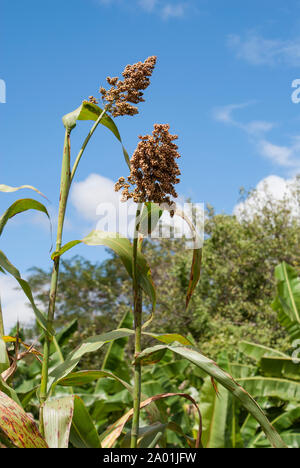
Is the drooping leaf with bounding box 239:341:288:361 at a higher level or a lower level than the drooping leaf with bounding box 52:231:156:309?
lower

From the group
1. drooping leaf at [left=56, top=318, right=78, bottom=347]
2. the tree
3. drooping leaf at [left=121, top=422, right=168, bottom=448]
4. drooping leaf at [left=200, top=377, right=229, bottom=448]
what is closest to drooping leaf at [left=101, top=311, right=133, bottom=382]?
drooping leaf at [left=56, top=318, right=78, bottom=347]

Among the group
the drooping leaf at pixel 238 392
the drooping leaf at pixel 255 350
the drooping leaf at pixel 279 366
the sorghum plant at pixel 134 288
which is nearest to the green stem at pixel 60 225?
the sorghum plant at pixel 134 288

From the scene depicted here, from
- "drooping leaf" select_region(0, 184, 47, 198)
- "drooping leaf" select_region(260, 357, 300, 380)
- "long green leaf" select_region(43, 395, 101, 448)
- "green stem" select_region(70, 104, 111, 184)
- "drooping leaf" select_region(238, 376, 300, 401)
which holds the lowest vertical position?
"drooping leaf" select_region(238, 376, 300, 401)

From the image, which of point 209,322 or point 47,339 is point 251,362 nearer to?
point 209,322

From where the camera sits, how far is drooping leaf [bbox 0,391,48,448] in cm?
95

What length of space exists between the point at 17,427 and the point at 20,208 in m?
0.54

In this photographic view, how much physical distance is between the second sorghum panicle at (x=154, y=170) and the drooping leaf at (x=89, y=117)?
14 cm

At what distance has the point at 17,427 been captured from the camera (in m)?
0.96

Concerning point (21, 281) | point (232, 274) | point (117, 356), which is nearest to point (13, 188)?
point (21, 281)

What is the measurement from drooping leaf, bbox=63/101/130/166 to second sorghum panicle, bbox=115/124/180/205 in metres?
0.14

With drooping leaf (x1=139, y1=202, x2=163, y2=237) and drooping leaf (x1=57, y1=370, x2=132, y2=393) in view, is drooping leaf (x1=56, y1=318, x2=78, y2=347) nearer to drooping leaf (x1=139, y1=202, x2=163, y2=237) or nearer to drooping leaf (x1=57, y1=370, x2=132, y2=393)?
drooping leaf (x1=57, y1=370, x2=132, y2=393)

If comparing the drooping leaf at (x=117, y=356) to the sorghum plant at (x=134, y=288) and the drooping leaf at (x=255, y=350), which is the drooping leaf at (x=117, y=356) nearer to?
the drooping leaf at (x=255, y=350)
